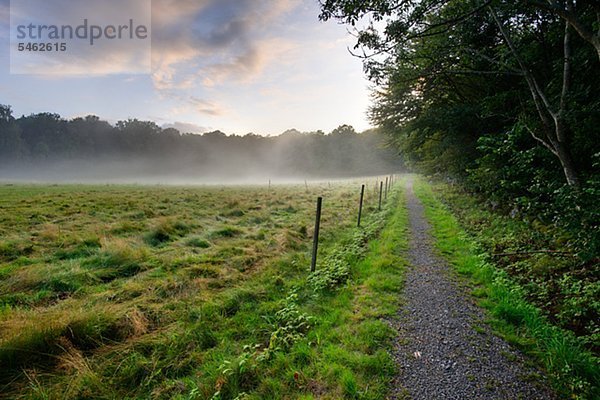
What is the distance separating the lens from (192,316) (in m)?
3.95

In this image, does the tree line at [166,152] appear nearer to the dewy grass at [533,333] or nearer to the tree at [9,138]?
the tree at [9,138]

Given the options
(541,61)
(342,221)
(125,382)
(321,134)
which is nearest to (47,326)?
(125,382)

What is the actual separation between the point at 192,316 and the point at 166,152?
403 feet

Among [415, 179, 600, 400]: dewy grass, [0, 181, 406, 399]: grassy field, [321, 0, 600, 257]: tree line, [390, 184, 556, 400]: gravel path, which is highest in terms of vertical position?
[321, 0, 600, 257]: tree line

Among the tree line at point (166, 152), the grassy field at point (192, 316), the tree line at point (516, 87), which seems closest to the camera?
the grassy field at point (192, 316)

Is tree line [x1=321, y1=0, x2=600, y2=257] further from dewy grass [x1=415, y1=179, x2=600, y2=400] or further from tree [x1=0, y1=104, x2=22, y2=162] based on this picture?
tree [x1=0, y1=104, x2=22, y2=162]

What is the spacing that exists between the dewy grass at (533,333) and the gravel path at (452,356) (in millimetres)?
206

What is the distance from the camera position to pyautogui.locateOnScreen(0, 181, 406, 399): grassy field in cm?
267

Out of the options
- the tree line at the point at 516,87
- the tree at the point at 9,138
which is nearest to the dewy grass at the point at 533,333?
the tree line at the point at 516,87

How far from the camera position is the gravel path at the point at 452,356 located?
2437 millimetres

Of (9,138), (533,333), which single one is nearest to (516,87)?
(533,333)

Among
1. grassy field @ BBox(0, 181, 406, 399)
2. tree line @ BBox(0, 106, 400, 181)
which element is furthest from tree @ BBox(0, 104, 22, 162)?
grassy field @ BBox(0, 181, 406, 399)

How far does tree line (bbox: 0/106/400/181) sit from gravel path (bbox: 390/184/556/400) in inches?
2786

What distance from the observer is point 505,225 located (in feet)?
24.7
